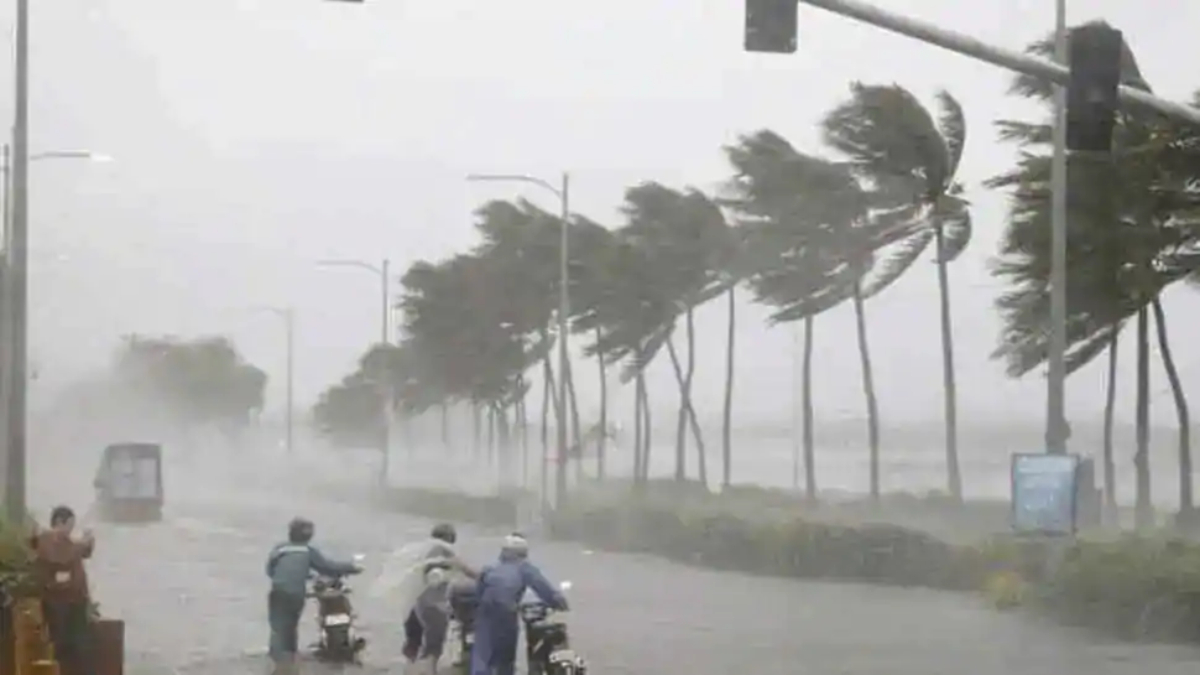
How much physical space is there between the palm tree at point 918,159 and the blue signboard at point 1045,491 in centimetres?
1582

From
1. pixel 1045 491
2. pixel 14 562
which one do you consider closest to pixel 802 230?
pixel 1045 491

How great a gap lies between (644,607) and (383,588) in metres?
10.2

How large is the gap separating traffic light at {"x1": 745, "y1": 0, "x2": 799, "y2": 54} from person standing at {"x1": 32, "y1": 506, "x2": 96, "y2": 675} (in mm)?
6553

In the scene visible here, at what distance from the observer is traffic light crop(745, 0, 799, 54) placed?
14453 millimetres

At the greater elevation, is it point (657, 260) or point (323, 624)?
point (657, 260)

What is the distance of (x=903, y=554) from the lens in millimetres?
33125

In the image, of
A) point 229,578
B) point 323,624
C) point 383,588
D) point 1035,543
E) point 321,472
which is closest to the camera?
point 383,588

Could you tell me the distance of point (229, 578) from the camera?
1400 inches

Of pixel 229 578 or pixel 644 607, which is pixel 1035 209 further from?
pixel 229 578

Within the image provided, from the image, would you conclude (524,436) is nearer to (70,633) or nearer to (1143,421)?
(1143,421)

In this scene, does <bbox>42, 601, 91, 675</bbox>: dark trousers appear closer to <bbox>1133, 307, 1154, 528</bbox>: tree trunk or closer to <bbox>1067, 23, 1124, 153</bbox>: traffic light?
<bbox>1067, 23, 1124, 153</bbox>: traffic light

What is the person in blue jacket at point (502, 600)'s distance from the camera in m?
15.9

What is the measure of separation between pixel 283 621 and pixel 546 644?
3173mm

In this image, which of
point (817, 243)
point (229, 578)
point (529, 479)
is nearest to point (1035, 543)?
point (229, 578)
